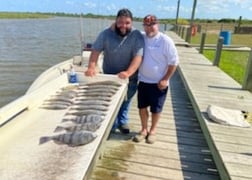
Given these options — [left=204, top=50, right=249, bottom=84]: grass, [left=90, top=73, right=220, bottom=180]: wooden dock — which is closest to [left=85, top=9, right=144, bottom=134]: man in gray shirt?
[left=90, top=73, right=220, bottom=180]: wooden dock

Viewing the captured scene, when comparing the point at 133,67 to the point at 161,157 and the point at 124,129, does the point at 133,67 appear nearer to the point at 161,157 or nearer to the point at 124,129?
the point at 124,129

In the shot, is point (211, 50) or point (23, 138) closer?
point (23, 138)

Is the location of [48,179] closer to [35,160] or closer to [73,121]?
[35,160]

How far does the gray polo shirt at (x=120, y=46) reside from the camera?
143 inches

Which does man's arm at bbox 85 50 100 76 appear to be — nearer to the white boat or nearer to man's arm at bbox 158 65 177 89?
the white boat

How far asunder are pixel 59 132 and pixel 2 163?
0.57 metres

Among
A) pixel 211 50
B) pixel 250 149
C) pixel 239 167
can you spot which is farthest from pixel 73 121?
pixel 211 50

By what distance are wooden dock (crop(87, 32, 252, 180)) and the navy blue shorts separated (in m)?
0.51

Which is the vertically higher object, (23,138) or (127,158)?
(23,138)

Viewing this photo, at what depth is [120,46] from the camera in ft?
12.1

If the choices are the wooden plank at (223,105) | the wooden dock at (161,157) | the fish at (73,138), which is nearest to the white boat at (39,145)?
the fish at (73,138)

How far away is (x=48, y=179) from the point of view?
6.66 ft

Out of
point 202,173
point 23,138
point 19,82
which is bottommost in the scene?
point 19,82

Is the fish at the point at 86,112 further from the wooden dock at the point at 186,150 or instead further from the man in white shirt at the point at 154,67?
the man in white shirt at the point at 154,67
